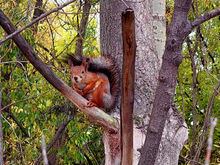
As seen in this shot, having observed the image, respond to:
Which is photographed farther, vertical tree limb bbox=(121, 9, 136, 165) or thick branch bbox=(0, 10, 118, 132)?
thick branch bbox=(0, 10, 118, 132)

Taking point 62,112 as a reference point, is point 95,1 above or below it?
above

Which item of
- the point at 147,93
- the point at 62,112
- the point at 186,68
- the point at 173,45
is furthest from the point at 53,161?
the point at 173,45

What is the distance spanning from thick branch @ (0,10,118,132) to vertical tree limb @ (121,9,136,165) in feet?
1.38

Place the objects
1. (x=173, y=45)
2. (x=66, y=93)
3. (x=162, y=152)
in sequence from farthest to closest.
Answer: (x=162, y=152) → (x=66, y=93) → (x=173, y=45)

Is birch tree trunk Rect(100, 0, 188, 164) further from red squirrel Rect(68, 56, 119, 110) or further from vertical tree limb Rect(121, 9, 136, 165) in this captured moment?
vertical tree limb Rect(121, 9, 136, 165)

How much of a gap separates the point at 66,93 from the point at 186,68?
2.90 meters

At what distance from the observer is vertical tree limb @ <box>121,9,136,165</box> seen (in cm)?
74

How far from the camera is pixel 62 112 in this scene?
3578 millimetres

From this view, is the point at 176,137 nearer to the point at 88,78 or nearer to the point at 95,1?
the point at 88,78

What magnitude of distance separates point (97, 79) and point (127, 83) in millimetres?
1158

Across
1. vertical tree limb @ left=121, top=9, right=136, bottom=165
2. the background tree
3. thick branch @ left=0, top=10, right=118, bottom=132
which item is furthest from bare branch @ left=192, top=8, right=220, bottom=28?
the background tree

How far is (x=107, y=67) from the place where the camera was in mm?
1753

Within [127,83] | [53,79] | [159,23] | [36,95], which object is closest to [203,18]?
[127,83]

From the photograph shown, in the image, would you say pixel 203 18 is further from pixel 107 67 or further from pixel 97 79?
pixel 97 79
